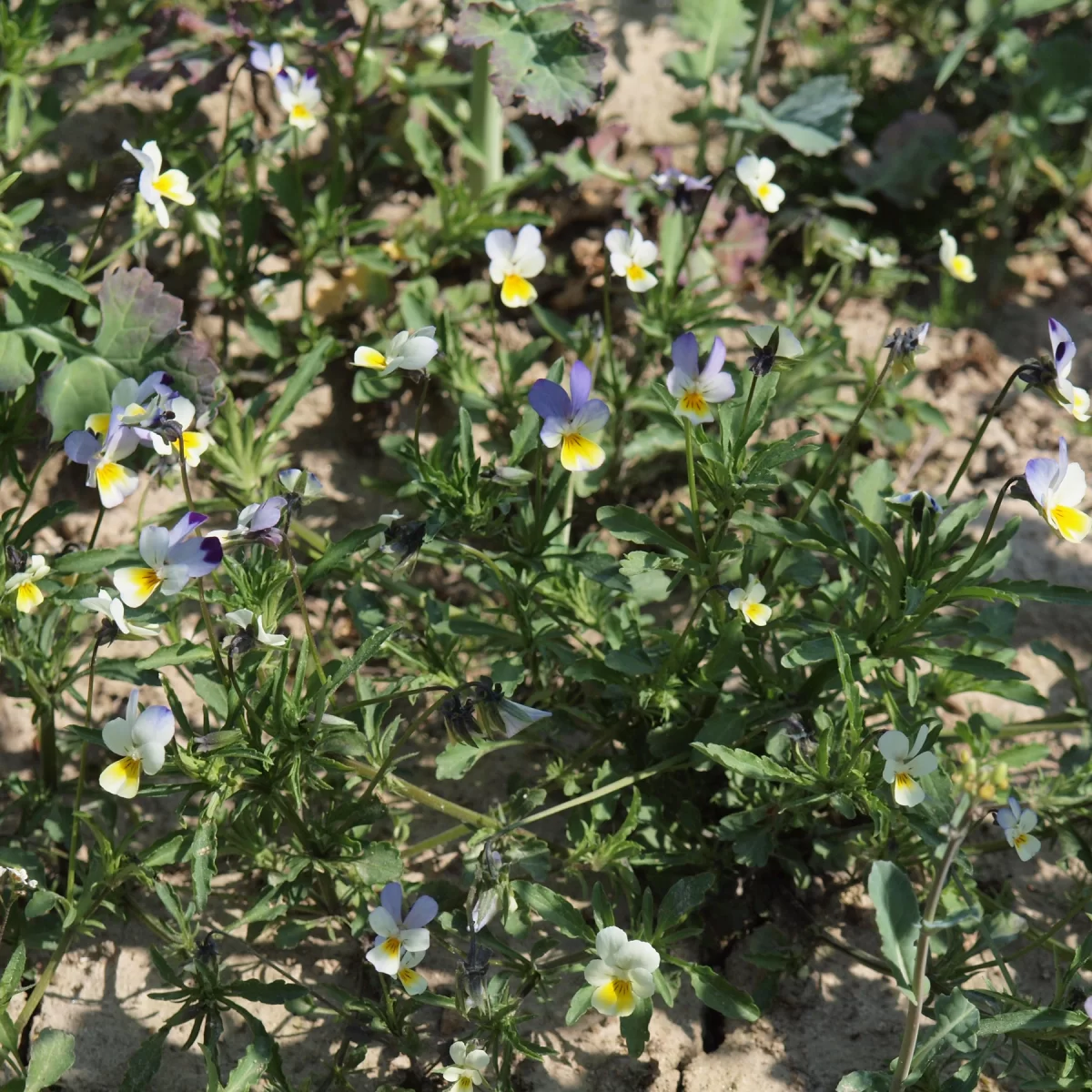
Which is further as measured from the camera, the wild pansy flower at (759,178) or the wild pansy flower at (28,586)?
the wild pansy flower at (759,178)

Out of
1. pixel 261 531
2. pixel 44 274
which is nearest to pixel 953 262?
pixel 261 531

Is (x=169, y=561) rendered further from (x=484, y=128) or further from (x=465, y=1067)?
(x=484, y=128)

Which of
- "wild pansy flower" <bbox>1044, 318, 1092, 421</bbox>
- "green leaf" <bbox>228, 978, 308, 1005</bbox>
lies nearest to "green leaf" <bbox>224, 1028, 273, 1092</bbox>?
"green leaf" <bbox>228, 978, 308, 1005</bbox>

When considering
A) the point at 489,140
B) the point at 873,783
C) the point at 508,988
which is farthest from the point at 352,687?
the point at 489,140

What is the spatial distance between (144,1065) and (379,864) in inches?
22.5

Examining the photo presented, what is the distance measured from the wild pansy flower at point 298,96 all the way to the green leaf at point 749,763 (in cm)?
199

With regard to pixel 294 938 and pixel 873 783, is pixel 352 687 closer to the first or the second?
pixel 294 938

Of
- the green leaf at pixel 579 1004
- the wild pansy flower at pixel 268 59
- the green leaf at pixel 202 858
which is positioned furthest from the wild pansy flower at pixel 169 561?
the wild pansy flower at pixel 268 59

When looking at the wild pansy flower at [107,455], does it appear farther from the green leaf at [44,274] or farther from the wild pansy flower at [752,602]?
the wild pansy flower at [752,602]

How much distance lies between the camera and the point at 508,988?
99.2 inches

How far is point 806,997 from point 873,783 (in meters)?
0.58

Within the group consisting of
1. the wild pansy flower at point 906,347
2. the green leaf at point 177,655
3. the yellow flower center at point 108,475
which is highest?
the wild pansy flower at point 906,347

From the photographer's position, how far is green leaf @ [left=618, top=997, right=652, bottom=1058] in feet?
→ 7.47

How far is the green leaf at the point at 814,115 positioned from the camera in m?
3.71
